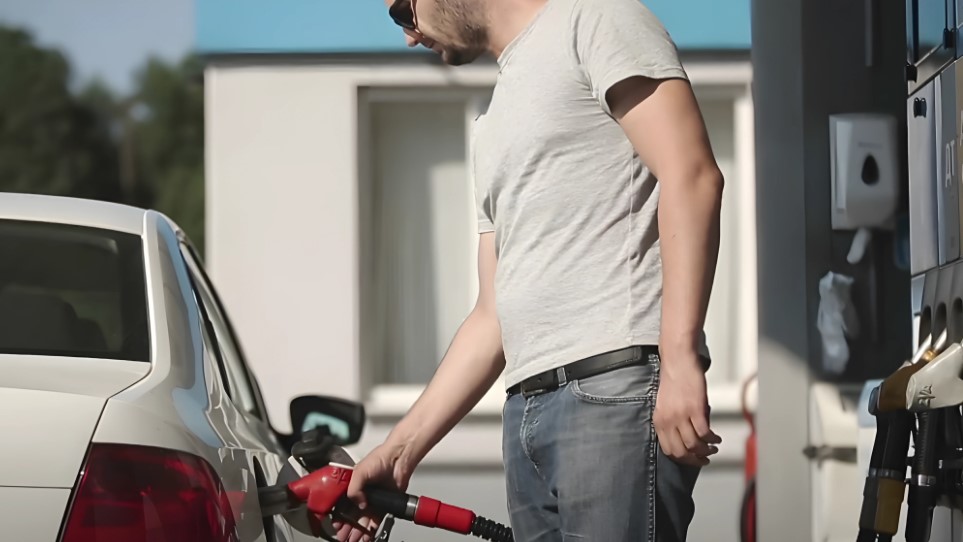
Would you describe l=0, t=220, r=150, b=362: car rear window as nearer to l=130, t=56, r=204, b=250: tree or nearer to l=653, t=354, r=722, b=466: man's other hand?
l=653, t=354, r=722, b=466: man's other hand

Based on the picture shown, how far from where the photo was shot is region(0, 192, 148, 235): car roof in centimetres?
324

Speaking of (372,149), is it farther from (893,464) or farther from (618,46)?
(618,46)

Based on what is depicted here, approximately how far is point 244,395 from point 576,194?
2.40 m

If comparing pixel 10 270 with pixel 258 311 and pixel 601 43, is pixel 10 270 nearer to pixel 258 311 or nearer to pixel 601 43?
pixel 601 43

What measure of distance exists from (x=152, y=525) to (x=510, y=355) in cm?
63

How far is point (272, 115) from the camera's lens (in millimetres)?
9680

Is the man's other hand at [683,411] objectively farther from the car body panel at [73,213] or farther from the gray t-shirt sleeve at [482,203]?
the car body panel at [73,213]

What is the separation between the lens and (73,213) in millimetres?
3281

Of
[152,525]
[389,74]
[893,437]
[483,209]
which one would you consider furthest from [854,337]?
[389,74]

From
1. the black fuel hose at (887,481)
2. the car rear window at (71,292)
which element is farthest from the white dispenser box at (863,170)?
the car rear window at (71,292)

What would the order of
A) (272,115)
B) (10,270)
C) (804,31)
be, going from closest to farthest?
(10,270) → (804,31) → (272,115)

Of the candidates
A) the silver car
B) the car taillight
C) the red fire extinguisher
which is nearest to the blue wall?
the red fire extinguisher

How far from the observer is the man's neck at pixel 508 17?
101 inches

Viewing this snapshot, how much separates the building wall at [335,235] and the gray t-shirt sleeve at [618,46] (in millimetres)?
7108
